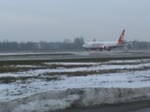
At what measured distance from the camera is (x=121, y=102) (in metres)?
14.9

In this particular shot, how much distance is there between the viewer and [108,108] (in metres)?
13.5

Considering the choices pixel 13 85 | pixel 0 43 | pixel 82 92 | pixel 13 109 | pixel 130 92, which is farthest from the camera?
pixel 0 43

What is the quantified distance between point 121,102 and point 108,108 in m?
1.55

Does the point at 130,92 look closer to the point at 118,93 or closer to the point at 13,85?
the point at 118,93

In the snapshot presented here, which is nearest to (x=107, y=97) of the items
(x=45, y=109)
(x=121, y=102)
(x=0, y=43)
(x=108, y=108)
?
(x=121, y=102)

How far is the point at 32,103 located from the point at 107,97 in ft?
11.1

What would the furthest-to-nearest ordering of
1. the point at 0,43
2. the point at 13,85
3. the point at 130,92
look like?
the point at 0,43 < the point at 13,85 < the point at 130,92

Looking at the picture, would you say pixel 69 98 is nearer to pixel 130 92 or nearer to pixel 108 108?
pixel 108 108

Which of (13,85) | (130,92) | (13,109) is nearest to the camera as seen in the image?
(13,109)

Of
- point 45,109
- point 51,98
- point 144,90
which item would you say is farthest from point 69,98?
point 144,90

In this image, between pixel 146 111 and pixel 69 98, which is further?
pixel 69 98

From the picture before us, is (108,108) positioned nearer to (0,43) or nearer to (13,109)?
(13,109)

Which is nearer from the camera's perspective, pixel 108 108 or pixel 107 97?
pixel 108 108

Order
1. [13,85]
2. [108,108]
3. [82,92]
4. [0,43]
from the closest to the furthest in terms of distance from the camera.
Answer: [108,108] < [82,92] < [13,85] < [0,43]
